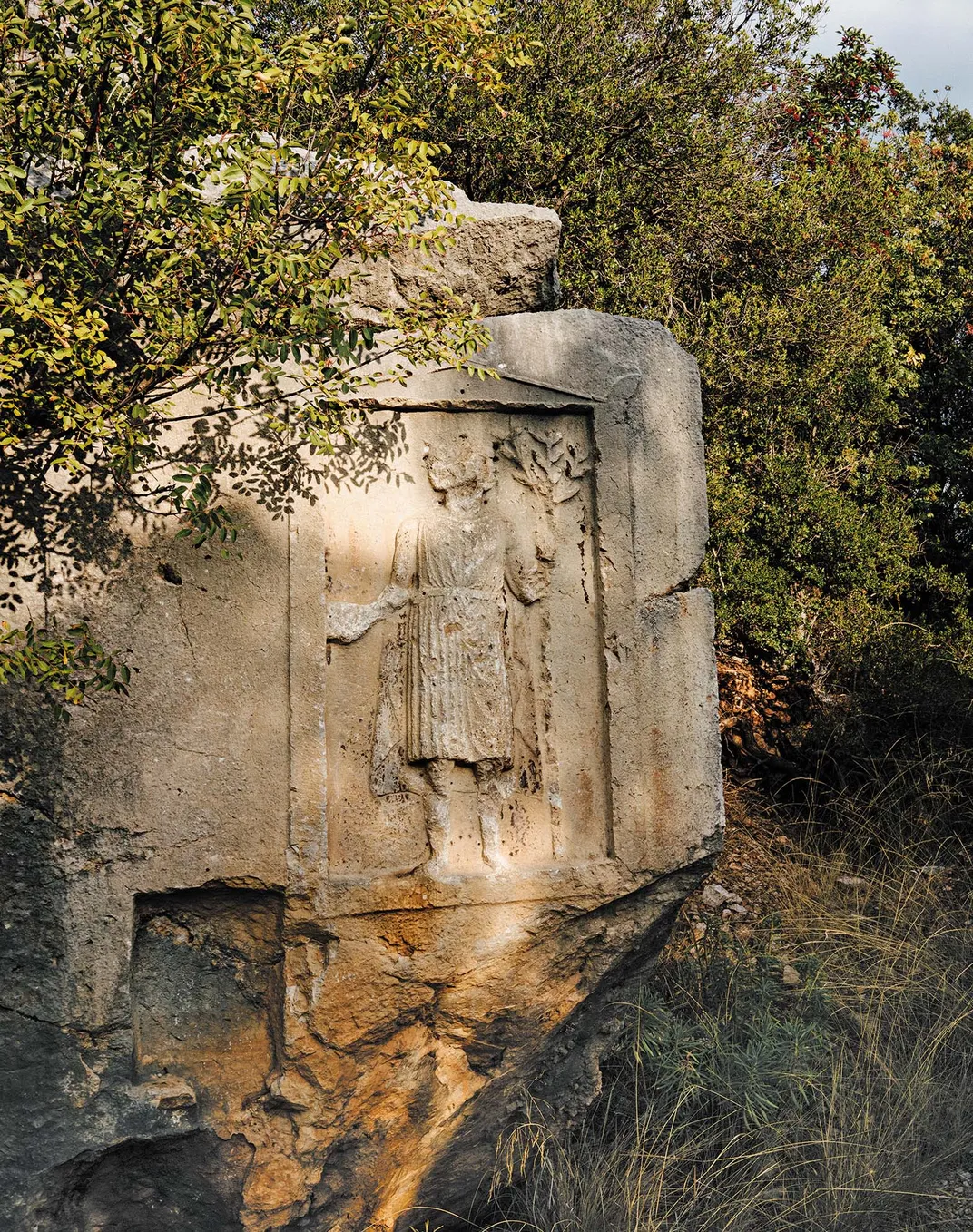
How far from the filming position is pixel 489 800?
3693 millimetres

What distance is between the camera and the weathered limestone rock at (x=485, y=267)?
12.5 feet

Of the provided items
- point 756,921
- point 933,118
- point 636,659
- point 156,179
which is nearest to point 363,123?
point 156,179

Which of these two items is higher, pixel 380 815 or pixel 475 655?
pixel 475 655

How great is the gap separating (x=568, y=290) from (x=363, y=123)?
3.30 meters

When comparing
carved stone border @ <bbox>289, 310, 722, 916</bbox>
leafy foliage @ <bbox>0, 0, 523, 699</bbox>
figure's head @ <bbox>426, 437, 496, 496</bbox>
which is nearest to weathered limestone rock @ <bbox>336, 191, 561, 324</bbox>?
carved stone border @ <bbox>289, 310, 722, 916</bbox>

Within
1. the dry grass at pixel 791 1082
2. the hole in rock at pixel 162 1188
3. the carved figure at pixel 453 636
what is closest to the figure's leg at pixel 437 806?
the carved figure at pixel 453 636

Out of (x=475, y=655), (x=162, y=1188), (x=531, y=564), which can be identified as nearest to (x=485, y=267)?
(x=531, y=564)

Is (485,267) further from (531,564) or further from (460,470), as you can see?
(531,564)

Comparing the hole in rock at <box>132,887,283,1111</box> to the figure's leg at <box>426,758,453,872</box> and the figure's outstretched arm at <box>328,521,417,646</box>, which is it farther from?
the figure's outstretched arm at <box>328,521,417,646</box>

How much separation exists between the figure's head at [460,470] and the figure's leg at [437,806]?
0.87 m

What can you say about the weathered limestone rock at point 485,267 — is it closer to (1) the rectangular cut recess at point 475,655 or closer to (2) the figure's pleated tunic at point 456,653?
(1) the rectangular cut recess at point 475,655

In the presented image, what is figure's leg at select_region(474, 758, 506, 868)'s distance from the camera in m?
3.66

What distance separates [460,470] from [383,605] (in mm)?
515

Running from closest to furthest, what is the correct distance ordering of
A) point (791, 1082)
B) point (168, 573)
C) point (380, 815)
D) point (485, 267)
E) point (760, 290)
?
point (168, 573) < point (380, 815) < point (485, 267) < point (791, 1082) < point (760, 290)
